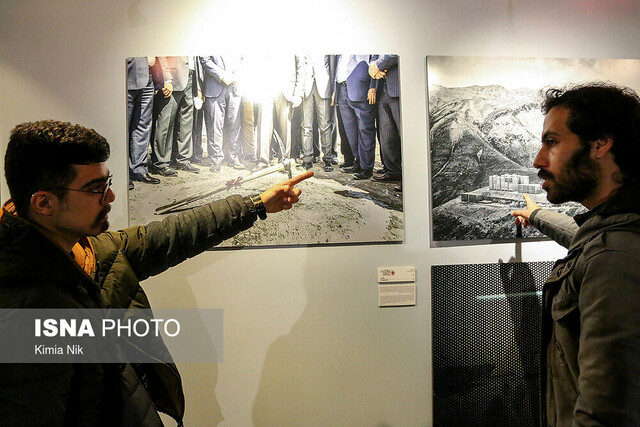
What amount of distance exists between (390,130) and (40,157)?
1.41 meters

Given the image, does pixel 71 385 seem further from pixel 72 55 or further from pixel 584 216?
pixel 72 55

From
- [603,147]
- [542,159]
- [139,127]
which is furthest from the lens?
[139,127]

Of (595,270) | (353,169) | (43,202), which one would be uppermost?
(353,169)

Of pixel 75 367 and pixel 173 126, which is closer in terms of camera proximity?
pixel 75 367

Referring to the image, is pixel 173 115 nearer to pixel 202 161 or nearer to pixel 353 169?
pixel 202 161

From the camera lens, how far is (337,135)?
1906mm

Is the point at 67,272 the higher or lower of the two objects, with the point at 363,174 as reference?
lower

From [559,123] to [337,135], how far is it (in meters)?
0.93

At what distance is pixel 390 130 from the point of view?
1.94 m

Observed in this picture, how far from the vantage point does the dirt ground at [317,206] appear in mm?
1851

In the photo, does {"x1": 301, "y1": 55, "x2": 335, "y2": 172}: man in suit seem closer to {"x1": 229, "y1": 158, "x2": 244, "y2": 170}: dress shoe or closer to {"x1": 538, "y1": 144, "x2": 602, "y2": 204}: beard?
{"x1": 229, "y1": 158, "x2": 244, "y2": 170}: dress shoe

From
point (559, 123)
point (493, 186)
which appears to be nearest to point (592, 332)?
A: point (559, 123)

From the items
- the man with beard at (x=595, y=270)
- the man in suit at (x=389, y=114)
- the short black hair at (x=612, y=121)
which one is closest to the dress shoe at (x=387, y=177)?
the man in suit at (x=389, y=114)

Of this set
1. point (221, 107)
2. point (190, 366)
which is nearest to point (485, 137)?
point (221, 107)
